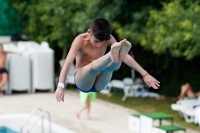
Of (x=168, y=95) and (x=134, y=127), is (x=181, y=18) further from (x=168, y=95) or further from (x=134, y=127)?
(x=168, y=95)

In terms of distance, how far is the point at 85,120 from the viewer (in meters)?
13.2

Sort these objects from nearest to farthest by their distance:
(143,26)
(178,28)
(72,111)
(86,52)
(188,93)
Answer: (86,52) → (178,28) → (188,93) → (143,26) → (72,111)

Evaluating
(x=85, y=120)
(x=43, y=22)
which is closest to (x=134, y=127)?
(x=85, y=120)

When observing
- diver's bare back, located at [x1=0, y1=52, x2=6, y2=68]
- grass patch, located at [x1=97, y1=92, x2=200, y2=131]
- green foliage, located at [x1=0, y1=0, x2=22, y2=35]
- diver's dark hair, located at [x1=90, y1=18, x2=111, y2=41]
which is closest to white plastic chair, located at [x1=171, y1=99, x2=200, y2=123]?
grass patch, located at [x1=97, y1=92, x2=200, y2=131]

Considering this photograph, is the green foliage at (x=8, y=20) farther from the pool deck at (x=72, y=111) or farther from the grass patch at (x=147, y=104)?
the grass patch at (x=147, y=104)

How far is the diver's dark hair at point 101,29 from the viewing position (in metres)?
5.74

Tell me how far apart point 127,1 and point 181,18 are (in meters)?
3.18

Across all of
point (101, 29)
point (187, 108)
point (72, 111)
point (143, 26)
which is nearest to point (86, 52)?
point (101, 29)

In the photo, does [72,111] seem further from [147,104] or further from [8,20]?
[8,20]

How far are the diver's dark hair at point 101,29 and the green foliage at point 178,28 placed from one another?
17.1 ft

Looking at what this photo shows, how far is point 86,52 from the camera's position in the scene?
6.44 meters

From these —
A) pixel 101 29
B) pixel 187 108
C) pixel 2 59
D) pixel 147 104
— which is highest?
pixel 101 29

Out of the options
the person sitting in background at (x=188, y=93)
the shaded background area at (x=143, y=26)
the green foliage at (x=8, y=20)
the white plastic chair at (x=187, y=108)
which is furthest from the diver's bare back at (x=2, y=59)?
the white plastic chair at (x=187, y=108)

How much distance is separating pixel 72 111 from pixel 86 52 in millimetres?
8284
